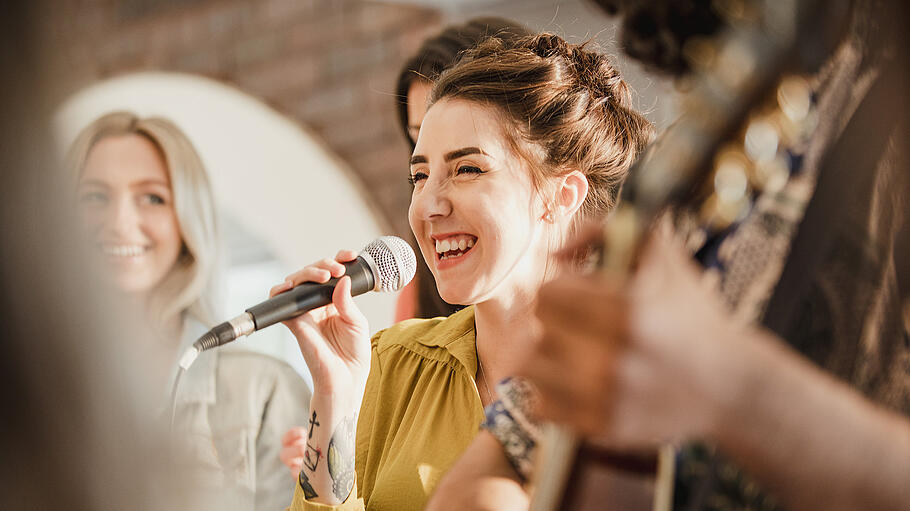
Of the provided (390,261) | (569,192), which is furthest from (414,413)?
(569,192)

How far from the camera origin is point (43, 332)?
1.14 feet

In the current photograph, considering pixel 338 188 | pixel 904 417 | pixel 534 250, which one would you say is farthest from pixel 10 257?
pixel 338 188

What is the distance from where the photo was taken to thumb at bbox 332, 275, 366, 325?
4.87 ft

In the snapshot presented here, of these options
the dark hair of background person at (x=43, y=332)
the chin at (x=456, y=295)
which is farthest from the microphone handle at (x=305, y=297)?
the dark hair of background person at (x=43, y=332)

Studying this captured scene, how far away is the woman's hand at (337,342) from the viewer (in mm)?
1536

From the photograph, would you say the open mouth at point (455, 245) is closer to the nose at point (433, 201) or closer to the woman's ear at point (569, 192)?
the nose at point (433, 201)

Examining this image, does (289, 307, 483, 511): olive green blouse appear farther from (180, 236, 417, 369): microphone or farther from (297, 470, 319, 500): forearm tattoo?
(180, 236, 417, 369): microphone

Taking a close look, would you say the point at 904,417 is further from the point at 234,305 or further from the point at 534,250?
the point at 234,305

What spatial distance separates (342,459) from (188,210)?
1633 mm

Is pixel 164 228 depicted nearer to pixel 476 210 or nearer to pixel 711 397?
pixel 476 210

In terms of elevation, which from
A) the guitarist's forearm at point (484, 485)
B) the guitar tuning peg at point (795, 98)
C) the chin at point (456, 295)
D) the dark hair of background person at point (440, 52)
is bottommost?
the guitarist's forearm at point (484, 485)

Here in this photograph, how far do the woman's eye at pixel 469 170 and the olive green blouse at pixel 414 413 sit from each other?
281 mm

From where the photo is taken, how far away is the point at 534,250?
5.57 ft

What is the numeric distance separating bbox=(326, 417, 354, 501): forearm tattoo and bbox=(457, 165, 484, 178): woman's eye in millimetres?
496
